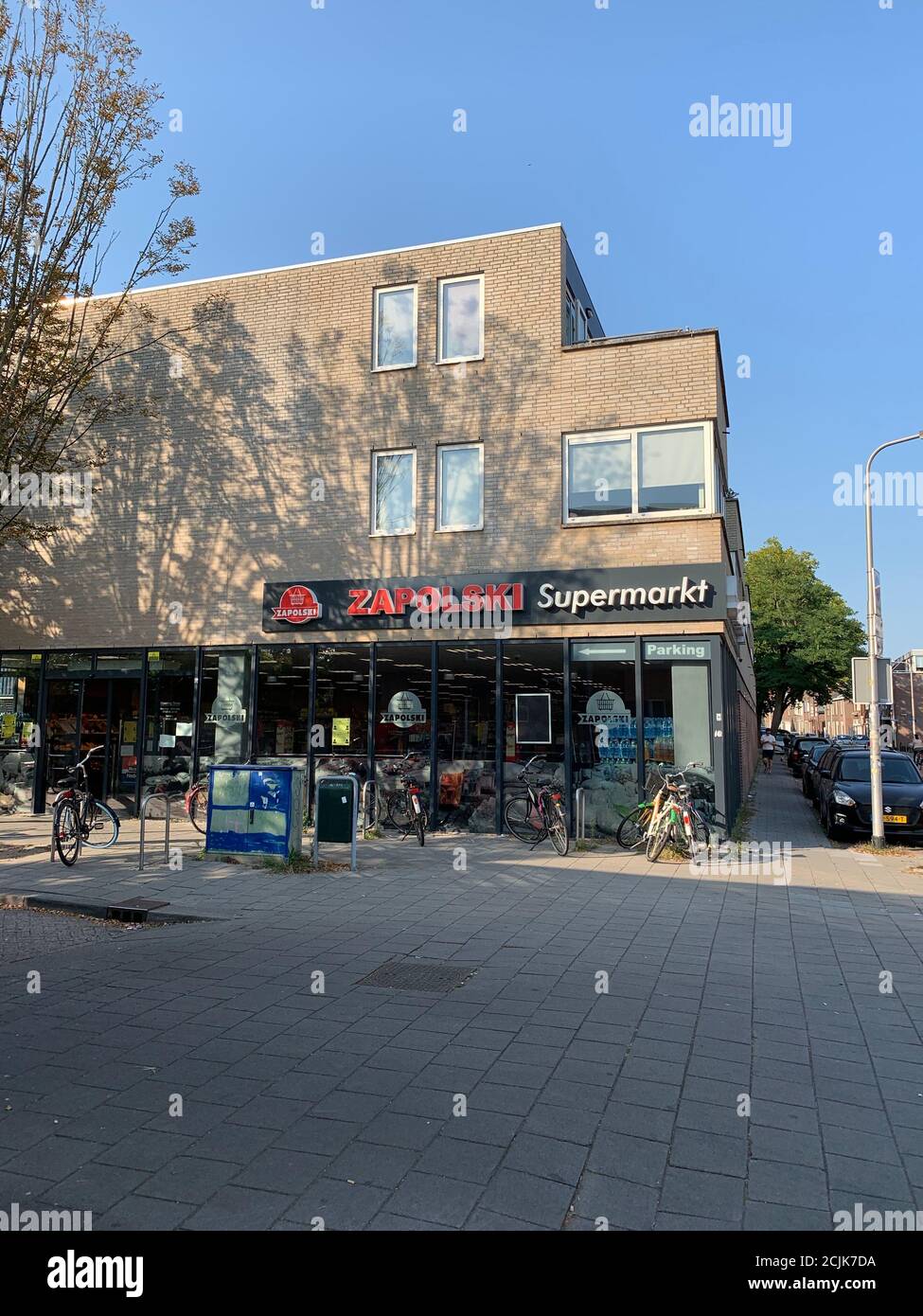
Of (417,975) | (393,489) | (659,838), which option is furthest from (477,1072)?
(393,489)

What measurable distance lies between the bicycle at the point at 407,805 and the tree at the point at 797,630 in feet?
132

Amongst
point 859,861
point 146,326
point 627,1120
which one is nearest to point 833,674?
point 859,861

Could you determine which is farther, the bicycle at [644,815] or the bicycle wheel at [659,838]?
the bicycle at [644,815]

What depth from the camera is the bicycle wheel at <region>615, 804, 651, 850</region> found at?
13.0 meters

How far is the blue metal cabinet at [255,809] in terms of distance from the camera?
11336 millimetres

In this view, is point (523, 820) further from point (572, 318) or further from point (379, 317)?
point (379, 317)

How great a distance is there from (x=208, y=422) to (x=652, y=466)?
8629mm

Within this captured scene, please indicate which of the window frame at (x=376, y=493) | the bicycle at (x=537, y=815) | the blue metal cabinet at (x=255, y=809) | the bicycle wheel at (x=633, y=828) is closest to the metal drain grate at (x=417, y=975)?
the blue metal cabinet at (x=255, y=809)

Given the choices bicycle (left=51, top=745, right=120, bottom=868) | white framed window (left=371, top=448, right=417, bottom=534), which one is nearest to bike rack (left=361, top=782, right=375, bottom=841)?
Answer: bicycle (left=51, top=745, right=120, bottom=868)

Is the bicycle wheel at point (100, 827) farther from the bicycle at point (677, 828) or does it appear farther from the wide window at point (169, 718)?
the bicycle at point (677, 828)

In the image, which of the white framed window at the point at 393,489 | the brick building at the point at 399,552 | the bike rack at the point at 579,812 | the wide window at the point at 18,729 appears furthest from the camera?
the wide window at the point at 18,729

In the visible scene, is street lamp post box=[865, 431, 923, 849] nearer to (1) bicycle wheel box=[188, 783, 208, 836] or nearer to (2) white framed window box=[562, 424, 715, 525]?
(2) white framed window box=[562, 424, 715, 525]

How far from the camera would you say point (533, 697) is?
1425 centimetres
